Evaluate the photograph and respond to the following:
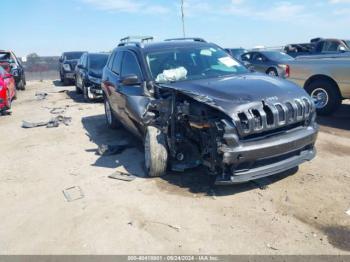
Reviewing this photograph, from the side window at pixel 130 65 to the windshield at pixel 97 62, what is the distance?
6477 millimetres

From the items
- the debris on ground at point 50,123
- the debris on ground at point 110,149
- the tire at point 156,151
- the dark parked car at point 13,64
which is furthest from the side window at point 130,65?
the dark parked car at point 13,64

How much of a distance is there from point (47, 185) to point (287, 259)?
11.1 ft

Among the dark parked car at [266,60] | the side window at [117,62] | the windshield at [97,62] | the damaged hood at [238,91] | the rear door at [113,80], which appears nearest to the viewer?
the damaged hood at [238,91]

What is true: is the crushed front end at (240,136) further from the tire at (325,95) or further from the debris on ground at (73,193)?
the tire at (325,95)

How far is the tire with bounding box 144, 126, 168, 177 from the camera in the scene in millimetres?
4703

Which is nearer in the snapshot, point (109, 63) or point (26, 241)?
point (26, 241)

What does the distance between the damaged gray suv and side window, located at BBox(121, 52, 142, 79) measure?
2 centimetres

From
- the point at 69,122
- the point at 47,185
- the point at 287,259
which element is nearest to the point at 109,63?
the point at 69,122

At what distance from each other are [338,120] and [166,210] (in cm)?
557

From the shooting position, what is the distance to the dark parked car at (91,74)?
1202 cm

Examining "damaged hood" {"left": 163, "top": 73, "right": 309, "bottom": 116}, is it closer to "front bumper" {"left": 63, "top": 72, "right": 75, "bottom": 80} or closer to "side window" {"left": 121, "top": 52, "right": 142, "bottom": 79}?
"side window" {"left": 121, "top": 52, "right": 142, "bottom": 79}

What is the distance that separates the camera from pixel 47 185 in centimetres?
501

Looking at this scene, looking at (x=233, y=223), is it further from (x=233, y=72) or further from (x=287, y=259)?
(x=233, y=72)

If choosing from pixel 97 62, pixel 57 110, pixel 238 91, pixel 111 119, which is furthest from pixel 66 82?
pixel 238 91
